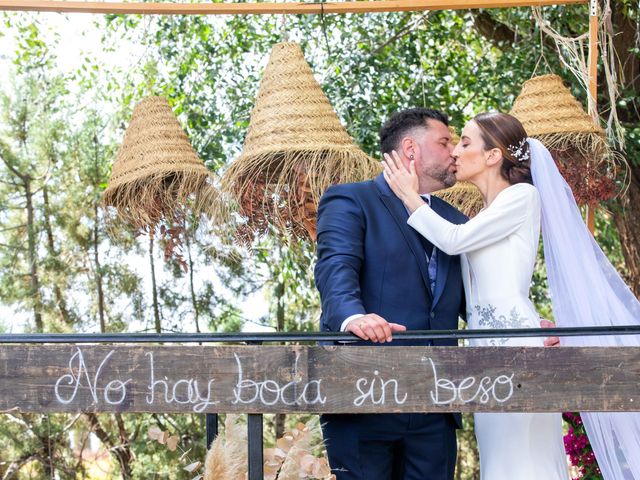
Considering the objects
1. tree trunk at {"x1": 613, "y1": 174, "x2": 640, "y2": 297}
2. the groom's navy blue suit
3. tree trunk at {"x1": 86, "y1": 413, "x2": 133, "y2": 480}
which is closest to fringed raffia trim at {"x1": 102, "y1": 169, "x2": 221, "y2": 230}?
the groom's navy blue suit

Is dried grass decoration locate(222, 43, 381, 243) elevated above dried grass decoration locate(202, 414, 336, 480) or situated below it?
above

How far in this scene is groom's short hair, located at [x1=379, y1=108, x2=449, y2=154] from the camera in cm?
259

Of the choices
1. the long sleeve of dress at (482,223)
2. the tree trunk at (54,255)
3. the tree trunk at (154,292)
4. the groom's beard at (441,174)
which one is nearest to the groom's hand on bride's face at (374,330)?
the long sleeve of dress at (482,223)

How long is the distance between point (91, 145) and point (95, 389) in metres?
4.80

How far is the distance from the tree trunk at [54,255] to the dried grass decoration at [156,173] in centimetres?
321

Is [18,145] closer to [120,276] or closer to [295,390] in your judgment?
[120,276]

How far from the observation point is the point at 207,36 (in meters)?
5.96

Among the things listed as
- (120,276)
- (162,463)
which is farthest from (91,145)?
(162,463)

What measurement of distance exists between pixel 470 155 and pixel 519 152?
0.13 metres

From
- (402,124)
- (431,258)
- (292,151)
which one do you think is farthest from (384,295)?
(292,151)

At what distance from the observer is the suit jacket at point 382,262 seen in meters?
2.26

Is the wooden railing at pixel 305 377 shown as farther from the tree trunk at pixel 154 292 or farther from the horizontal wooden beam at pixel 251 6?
the tree trunk at pixel 154 292

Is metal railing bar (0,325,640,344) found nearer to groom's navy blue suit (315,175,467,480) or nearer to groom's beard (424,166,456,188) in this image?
groom's navy blue suit (315,175,467,480)

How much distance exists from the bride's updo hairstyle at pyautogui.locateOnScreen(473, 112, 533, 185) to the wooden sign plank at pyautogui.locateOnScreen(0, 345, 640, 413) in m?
0.74
